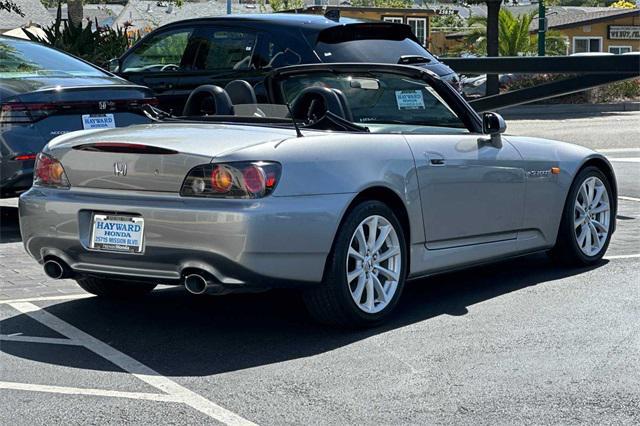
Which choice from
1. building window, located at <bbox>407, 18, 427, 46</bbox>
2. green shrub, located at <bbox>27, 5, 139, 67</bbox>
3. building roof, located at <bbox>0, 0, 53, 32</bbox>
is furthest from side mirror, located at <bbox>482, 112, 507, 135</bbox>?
building roof, located at <bbox>0, 0, 53, 32</bbox>

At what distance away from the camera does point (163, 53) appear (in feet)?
41.1

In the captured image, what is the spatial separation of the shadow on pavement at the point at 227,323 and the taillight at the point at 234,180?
0.78m

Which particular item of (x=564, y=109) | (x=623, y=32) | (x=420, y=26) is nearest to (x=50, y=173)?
(x=564, y=109)

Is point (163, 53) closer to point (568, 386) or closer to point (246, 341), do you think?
point (246, 341)

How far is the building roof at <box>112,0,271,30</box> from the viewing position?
7419 centimetres

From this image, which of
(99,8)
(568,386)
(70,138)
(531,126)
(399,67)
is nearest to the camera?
(568,386)

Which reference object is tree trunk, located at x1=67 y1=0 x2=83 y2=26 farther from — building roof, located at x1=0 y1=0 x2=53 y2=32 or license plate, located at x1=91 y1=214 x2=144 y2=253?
license plate, located at x1=91 y1=214 x2=144 y2=253

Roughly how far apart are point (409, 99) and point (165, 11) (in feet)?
242

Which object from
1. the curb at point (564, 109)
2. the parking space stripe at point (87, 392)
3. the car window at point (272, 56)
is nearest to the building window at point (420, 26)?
the curb at point (564, 109)

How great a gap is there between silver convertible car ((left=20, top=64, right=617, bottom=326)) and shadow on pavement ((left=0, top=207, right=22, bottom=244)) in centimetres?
241

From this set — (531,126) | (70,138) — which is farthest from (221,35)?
(531,126)

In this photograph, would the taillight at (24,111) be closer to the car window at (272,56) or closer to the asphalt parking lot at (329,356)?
the asphalt parking lot at (329,356)

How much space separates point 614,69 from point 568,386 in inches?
267

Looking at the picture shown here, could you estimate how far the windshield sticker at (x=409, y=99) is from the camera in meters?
7.39
